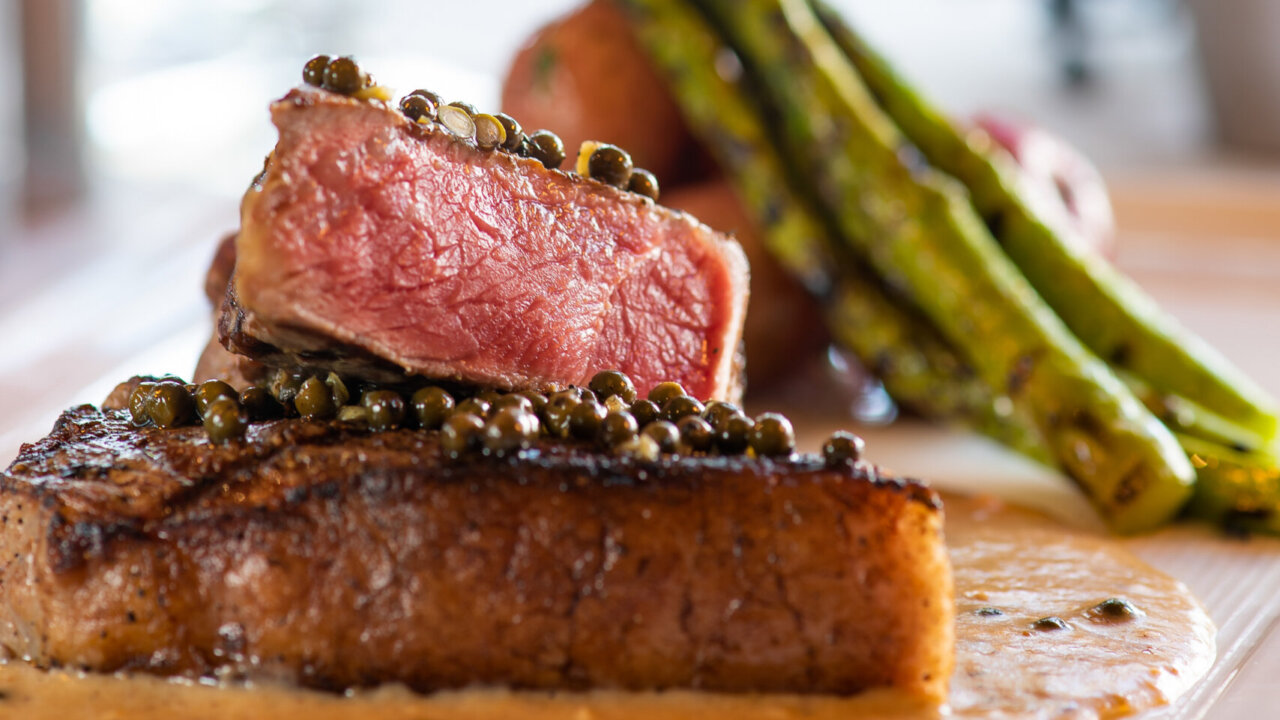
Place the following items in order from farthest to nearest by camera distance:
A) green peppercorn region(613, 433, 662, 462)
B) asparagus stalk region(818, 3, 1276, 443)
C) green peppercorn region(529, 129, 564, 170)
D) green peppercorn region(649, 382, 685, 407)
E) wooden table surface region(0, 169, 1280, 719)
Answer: asparagus stalk region(818, 3, 1276, 443) → wooden table surface region(0, 169, 1280, 719) → green peppercorn region(529, 129, 564, 170) → green peppercorn region(649, 382, 685, 407) → green peppercorn region(613, 433, 662, 462)

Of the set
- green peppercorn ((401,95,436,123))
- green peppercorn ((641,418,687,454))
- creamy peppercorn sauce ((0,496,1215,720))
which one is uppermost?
green peppercorn ((401,95,436,123))

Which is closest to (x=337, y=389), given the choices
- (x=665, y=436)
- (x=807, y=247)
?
(x=665, y=436)

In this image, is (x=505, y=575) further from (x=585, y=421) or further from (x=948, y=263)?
(x=948, y=263)

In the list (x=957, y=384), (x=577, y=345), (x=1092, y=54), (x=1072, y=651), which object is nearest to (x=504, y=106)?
(x=957, y=384)

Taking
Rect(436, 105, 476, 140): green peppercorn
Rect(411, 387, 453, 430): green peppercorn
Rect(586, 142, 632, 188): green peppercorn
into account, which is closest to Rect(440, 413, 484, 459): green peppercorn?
Rect(411, 387, 453, 430): green peppercorn

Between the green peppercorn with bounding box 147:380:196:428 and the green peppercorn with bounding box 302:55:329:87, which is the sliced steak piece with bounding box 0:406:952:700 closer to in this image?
the green peppercorn with bounding box 147:380:196:428
